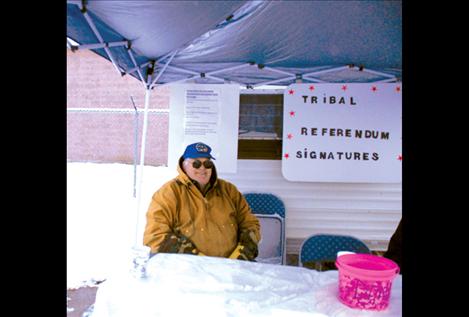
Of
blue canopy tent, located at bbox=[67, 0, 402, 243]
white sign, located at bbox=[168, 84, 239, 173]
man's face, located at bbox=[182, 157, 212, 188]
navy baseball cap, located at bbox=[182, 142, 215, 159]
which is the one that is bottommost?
man's face, located at bbox=[182, 157, 212, 188]

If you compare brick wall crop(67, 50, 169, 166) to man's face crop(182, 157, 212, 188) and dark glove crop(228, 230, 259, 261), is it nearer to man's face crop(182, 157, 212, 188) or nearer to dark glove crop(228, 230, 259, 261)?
man's face crop(182, 157, 212, 188)

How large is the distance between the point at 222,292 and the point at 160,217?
0.98m

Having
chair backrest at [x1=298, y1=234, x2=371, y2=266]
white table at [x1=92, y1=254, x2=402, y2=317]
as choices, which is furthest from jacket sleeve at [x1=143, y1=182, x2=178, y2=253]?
chair backrest at [x1=298, y1=234, x2=371, y2=266]

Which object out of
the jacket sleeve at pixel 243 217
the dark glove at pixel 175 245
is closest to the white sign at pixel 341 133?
the jacket sleeve at pixel 243 217

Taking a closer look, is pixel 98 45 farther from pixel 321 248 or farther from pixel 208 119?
pixel 321 248

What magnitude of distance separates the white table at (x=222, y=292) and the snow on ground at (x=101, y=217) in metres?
0.22

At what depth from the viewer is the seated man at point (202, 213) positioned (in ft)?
7.77

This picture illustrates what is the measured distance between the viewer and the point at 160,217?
2.25 metres

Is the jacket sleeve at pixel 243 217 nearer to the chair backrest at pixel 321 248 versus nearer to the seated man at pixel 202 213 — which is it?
the seated man at pixel 202 213

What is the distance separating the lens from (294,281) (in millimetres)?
1507

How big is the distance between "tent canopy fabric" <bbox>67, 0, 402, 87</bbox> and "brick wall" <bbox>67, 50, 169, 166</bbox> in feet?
18.7

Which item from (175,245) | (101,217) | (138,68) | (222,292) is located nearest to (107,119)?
(101,217)

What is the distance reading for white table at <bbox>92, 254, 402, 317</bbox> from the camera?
1229 mm
